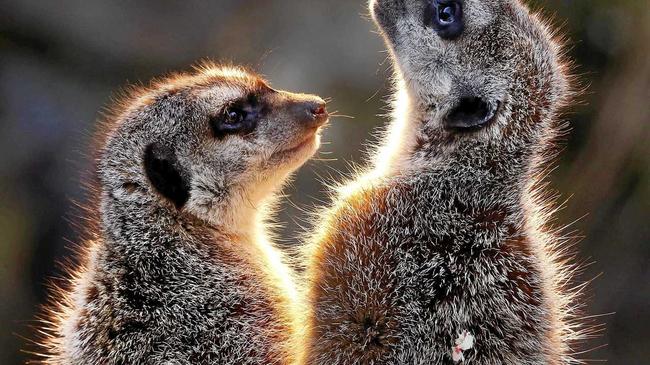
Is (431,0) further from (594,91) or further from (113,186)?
(594,91)

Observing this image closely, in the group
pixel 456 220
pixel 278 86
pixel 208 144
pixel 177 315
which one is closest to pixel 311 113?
pixel 208 144

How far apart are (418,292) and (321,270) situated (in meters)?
0.33

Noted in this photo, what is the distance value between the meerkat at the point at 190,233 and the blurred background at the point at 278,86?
305cm

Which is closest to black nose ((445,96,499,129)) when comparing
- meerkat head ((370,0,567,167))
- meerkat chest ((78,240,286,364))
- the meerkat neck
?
meerkat head ((370,0,567,167))

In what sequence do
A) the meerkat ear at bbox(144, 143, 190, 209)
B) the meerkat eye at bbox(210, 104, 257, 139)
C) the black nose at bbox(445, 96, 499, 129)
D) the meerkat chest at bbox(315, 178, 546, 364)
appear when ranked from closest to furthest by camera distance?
the meerkat chest at bbox(315, 178, 546, 364) → the black nose at bbox(445, 96, 499, 129) → the meerkat ear at bbox(144, 143, 190, 209) → the meerkat eye at bbox(210, 104, 257, 139)

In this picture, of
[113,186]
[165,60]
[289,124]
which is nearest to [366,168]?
[289,124]

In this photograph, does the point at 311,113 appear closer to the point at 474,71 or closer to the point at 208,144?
the point at 208,144

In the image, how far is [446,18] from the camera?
286 cm

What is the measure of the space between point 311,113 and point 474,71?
611mm

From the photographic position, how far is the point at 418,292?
2525 millimetres

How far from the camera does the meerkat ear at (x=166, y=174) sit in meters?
2.81

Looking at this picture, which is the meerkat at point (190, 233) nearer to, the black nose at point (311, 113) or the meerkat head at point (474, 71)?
the black nose at point (311, 113)

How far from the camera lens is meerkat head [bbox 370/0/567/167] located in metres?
2.71

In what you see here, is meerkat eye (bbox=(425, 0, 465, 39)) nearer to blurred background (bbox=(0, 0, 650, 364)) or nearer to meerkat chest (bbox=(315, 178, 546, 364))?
meerkat chest (bbox=(315, 178, 546, 364))
